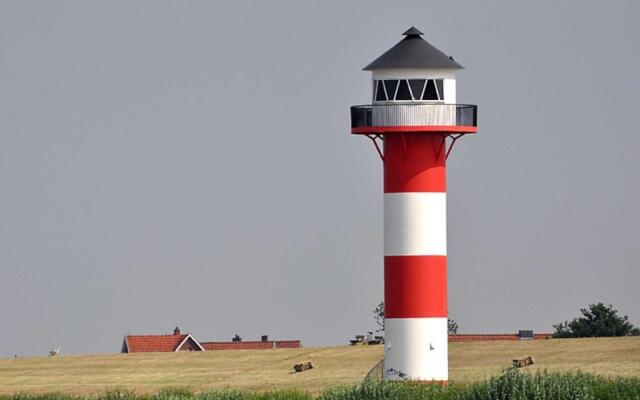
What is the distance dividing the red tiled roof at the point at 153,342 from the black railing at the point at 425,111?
4230 cm

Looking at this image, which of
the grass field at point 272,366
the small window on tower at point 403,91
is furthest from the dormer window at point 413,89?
the grass field at point 272,366

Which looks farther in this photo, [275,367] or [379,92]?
[275,367]

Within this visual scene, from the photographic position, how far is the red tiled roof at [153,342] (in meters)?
104

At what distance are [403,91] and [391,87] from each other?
0.34 metres

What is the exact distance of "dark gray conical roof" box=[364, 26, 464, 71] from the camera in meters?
61.8

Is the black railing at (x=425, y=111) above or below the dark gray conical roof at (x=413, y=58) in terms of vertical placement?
below

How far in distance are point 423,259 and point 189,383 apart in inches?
530

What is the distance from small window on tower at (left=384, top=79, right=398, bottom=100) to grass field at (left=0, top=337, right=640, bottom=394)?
810cm

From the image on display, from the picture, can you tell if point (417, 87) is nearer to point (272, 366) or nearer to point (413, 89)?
point (413, 89)

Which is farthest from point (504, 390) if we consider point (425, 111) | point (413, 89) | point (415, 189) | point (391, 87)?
point (391, 87)

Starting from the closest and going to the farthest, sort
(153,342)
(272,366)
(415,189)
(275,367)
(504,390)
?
1. (504,390)
2. (415,189)
3. (275,367)
4. (272,366)
5. (153,342)

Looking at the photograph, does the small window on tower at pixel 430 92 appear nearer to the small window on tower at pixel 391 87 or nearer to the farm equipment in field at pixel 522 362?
the small window on tower at pixel 391 87

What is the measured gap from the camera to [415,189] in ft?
201

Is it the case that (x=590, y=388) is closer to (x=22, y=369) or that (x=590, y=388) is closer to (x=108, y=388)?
(x=108, y=388)
